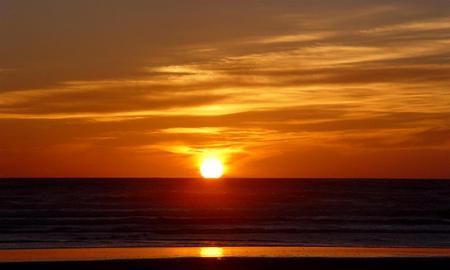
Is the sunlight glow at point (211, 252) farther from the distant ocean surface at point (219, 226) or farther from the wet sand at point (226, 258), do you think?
the distant ocean surface at point (219, 226)

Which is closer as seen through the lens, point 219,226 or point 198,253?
point 198,253

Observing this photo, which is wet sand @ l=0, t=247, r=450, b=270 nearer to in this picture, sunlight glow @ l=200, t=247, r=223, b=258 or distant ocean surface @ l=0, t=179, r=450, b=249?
sunlight glow @ l=200, t=247, r=223, b=258

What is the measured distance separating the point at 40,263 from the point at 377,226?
2631cm

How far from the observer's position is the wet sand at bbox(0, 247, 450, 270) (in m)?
23.8

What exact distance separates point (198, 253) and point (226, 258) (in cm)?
324

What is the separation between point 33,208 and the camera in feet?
219

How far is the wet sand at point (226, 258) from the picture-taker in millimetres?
23784

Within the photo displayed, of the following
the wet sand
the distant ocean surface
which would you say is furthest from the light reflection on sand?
the distant ocean surface

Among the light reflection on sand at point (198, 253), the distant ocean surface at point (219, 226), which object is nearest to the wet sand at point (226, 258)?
the light reflection on sand at point (198, 253)

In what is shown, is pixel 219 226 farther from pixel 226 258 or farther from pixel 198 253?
pixel 226 258

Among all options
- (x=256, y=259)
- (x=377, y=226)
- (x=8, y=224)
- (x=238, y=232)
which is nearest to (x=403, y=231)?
(x=377, y=226)

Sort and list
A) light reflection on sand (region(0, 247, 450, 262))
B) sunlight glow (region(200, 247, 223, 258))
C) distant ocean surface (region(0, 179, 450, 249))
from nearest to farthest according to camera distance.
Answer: light reflection on sand (region(0, 247, 450, 262)) → sunlight glow (region(200, 247, 223, 258)) → distant ocean surface (region(0, 179, 450, 249))

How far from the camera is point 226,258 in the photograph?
985 inches

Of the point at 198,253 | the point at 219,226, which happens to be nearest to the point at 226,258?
the point at 198,253
